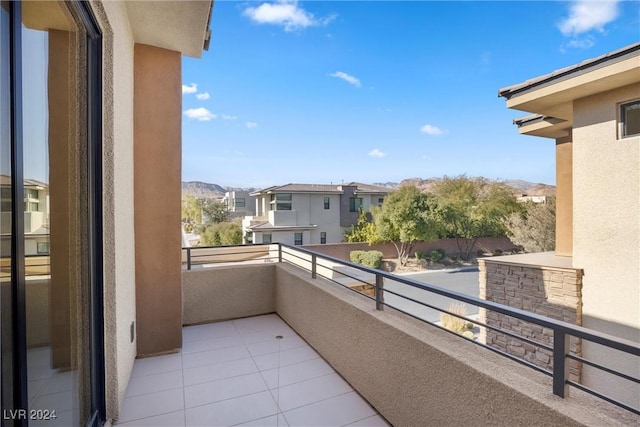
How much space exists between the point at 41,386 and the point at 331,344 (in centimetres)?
215

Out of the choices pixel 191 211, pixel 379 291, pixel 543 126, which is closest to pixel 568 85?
pixel 543 126

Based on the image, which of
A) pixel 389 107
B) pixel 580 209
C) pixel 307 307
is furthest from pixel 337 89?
pixel 307 307

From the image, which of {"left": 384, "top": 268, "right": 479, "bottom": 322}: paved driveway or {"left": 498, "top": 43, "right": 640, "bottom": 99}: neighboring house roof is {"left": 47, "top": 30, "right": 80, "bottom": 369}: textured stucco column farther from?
{"left": 384, "top": 268, "right": 479, "bottom": 322}: paved driveway

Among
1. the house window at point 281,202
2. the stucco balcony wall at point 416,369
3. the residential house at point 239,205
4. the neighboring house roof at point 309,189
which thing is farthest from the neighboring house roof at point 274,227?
the stucco balcony wall at point 416,369

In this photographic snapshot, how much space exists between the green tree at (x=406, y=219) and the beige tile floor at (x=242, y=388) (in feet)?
44.6

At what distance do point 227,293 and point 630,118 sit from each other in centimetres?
578

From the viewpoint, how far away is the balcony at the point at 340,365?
129cm

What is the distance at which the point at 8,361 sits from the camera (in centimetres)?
95

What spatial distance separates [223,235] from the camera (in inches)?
818

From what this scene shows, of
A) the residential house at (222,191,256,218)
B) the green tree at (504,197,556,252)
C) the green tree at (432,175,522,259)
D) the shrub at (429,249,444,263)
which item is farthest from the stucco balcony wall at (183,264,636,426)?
the residential house at (222,191,256,218)

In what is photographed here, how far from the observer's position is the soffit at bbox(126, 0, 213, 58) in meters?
2.44

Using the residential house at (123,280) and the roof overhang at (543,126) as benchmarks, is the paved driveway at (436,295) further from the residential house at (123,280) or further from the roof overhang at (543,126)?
the residential house at (123,280)

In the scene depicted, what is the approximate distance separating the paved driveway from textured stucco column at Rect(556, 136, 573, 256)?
13.2 ft

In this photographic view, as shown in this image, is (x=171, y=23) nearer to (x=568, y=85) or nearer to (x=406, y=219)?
(x=568, y=85)
